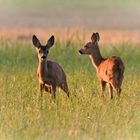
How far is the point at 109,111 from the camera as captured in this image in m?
7.81

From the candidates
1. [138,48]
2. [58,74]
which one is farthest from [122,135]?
[138,48]

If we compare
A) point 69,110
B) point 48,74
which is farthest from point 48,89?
point 69,110

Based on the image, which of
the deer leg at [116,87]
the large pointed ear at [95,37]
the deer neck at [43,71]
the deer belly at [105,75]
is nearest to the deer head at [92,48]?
the large pointed ear at [95,37]

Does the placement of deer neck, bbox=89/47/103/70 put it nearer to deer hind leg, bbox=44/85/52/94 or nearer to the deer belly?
the deer belly

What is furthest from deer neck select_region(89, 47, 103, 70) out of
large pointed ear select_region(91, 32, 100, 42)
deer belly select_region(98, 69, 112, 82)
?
deer belly select_region(98, 69, 112, 82)

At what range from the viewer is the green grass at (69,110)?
6.84 m

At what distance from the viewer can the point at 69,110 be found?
25.8 ft

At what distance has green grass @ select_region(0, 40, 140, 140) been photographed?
6.84 m

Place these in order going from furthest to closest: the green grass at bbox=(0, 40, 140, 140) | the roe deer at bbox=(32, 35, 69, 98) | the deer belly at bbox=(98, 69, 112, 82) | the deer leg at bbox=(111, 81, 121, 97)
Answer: the deer belly at bbox=(98, 69, 112, 82) → the deer leg at bbox=(111, 81, 121, 97) → the roe deer at bbox=(32, 35, 69, 98) → the green grass at bbox=(0, 40, 140, 140)

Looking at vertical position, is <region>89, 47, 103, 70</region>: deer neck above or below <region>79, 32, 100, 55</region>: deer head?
below

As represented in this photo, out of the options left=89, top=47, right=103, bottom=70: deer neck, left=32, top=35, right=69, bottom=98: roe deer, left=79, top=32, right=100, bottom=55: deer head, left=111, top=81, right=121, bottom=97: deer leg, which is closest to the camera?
left=32, top=35, right=69, bottom=98: roe deer

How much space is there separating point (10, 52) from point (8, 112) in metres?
6.09

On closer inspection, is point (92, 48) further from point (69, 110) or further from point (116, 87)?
point (69, 110)

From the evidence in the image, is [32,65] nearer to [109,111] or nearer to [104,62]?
[104,62]
